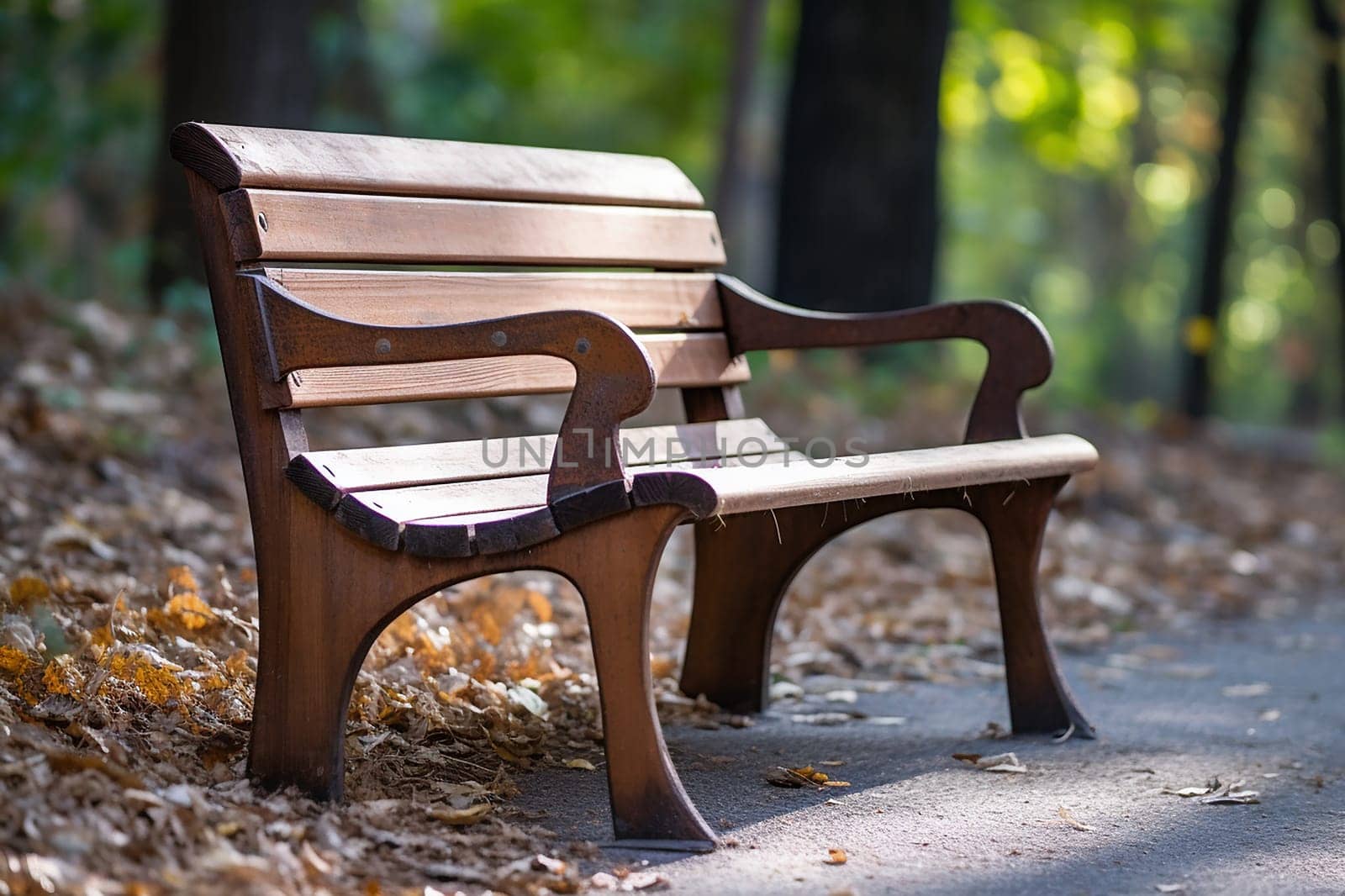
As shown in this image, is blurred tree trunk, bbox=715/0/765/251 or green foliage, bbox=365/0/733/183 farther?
green foliage, bbox=365/0/733/183

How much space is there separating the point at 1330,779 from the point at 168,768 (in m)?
2.35

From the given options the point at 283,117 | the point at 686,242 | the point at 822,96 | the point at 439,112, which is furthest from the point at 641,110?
the point at 686,242

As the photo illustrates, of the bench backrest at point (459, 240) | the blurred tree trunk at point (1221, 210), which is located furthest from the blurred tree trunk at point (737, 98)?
the bench backrest at point (459, 240)

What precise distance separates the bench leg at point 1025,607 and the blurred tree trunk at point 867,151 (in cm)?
480

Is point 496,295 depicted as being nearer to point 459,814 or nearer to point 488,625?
point 488,625

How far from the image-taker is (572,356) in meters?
2.33

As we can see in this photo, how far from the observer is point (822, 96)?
8.16m

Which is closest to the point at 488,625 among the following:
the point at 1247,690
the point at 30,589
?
the point at 30,589

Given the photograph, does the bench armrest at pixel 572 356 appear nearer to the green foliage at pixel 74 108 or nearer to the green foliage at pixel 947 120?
the green foliage at pixel 947 120

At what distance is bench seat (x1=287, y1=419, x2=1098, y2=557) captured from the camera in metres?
2.30

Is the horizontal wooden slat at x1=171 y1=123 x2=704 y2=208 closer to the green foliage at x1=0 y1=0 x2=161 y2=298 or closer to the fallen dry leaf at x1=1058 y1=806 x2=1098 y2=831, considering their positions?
the fallen dry leaf at x1=1058 y1=806 x2=1098 y2=831

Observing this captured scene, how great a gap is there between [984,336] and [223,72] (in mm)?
4416

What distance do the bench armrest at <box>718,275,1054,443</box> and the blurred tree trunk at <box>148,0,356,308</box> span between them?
3937mm

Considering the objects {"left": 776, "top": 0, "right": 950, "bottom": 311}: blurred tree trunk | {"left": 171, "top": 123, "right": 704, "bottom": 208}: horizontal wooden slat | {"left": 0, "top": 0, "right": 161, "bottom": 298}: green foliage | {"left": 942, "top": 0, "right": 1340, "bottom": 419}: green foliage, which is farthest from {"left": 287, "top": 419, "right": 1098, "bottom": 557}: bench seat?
Answer: {"left": 942, "top": 0, "right": 1340, "bottom": 419}: green foliage
